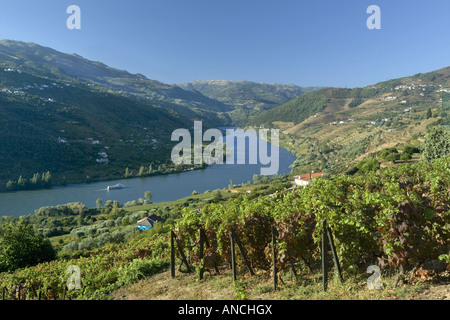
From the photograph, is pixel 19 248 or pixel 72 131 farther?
pixel 72 131

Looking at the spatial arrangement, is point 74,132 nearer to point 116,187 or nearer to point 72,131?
point 72,131

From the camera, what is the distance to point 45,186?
2837 inches

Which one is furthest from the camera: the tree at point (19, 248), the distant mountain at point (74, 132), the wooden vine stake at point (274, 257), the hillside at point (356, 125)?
the distant mountain at point (74, 132)

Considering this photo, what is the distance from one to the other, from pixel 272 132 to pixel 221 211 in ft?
526

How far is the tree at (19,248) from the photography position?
11828 mm

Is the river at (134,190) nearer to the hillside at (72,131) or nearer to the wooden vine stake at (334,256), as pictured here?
the hillside at (72,131)

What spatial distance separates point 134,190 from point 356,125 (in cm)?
9890

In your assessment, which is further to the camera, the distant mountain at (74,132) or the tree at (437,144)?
the distant mountain at (74,132)

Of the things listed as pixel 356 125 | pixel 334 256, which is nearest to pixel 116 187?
pixel 334 256

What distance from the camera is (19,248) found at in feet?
40.2

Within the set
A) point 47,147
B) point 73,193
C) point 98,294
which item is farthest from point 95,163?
point 98,294

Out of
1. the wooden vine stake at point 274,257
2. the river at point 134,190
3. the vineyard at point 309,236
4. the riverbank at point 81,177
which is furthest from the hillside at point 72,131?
the wooden vine stake at point 274,257

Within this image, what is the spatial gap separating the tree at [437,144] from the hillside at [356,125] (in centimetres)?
2738
